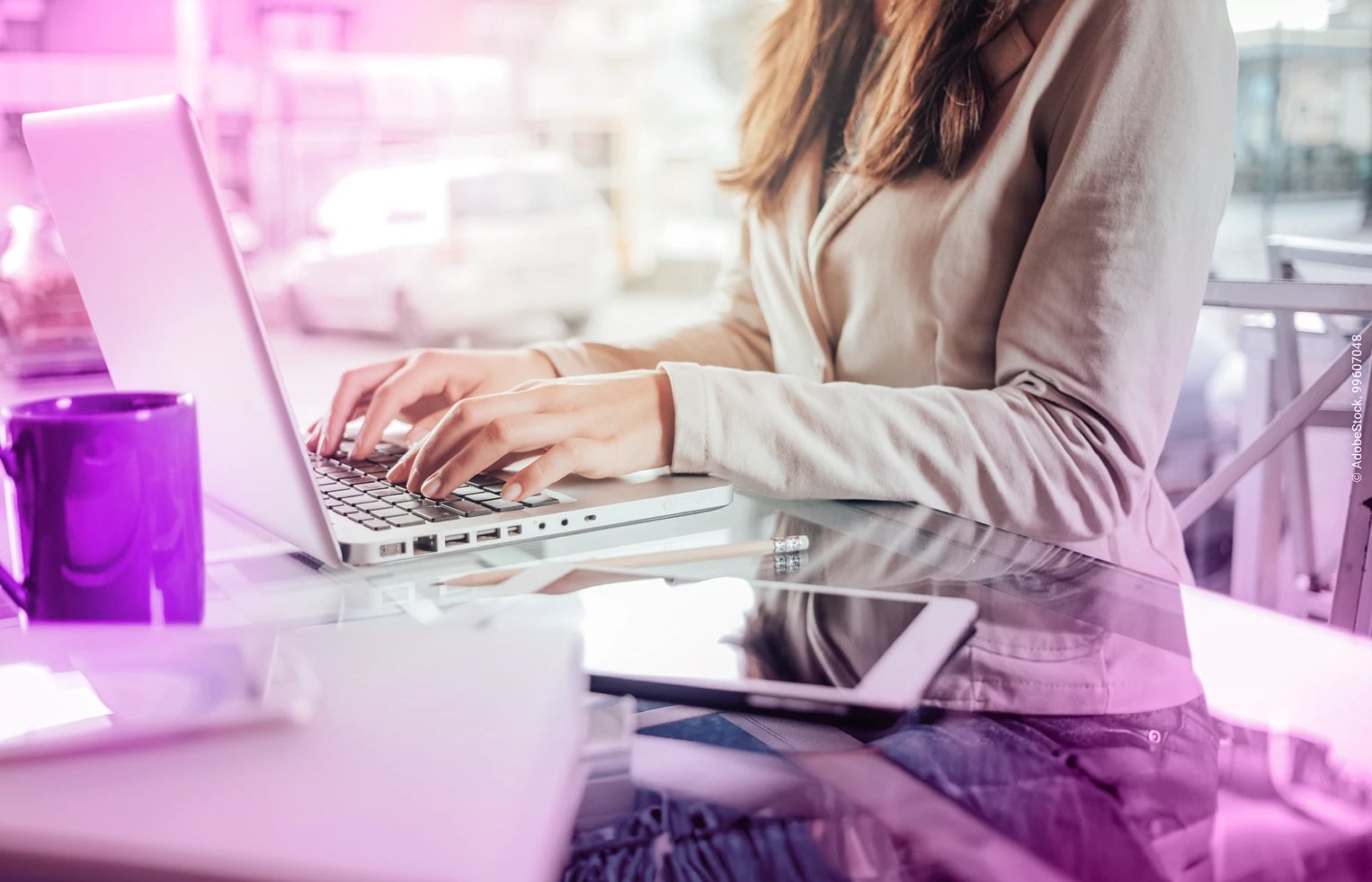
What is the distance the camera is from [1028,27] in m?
0.87

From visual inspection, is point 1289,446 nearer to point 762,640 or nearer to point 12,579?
point 762,640

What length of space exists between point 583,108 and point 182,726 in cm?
527

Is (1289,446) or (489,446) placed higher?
(489,446)

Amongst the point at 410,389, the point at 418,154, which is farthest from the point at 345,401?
the point at 418,154

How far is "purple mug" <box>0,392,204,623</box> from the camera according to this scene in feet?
1.48

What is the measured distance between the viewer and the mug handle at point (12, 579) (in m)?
0.46

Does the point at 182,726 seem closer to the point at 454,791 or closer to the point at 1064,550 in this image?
the point at 454,791

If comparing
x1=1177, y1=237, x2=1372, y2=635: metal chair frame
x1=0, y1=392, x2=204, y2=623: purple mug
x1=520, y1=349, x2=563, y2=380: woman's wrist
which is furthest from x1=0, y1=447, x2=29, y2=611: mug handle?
x1=1177, y1=237, x2=1372, y2=635: metal chair frame

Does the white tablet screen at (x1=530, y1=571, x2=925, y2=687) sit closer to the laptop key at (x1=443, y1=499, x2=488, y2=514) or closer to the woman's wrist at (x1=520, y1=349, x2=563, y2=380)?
the laptop key at (x1=443, y1=499, x2=488, y2=514)

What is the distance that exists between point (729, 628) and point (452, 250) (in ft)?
15.3

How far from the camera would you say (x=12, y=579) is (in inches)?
18.5

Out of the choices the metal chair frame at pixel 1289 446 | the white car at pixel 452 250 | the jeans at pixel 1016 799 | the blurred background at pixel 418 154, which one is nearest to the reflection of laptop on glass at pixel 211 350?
the jeans at pixel 1016 799

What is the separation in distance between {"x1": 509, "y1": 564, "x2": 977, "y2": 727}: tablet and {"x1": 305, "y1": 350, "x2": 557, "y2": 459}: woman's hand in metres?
0.29

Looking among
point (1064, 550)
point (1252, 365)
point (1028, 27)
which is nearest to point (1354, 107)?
point (1252, 365)
